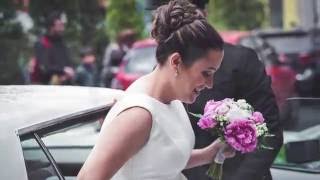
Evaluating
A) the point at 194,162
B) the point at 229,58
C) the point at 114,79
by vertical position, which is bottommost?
the point at 194,162

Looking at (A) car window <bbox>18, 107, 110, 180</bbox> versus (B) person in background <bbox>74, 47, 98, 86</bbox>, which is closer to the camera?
(A) car window <bbox>18, 107, 110, 180</bbox>

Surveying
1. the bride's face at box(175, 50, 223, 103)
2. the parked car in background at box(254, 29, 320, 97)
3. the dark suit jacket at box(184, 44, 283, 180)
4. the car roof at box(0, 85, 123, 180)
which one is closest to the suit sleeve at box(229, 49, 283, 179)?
the dark suit jacket at box(184, 44, 283, 180)

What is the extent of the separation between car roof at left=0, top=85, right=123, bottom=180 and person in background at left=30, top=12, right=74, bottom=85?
6714 mm

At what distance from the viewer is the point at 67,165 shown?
3340mm

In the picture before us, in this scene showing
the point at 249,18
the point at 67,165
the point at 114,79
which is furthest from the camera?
the point at 249,18

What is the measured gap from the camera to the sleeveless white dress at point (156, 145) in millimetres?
2421

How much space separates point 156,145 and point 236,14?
56.4 ft

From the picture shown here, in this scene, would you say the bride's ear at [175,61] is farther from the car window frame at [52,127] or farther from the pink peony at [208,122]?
the car window frame at [52,127]

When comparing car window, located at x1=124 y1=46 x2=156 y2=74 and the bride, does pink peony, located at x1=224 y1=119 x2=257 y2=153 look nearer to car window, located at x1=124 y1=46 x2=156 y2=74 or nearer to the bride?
the bride

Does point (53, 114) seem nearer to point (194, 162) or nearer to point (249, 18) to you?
point (194, 162)

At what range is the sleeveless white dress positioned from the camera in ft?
7.94

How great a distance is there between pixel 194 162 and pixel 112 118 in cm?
55

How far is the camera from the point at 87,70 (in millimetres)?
13336

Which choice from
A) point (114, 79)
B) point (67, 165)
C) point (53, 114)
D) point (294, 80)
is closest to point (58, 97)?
point (53, 114)
